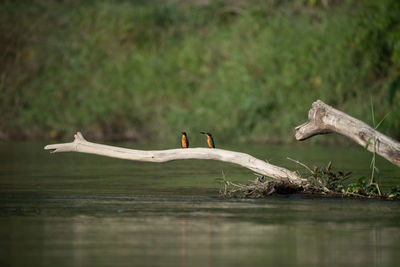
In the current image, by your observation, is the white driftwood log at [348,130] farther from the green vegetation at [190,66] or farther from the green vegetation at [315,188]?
the green vegetation at [190,66]

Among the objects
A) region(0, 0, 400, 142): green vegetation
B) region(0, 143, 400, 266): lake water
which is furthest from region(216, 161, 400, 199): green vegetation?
region(0, 0, 400, 142): green vegetation

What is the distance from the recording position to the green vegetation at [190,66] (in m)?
24.7

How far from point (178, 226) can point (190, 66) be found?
2065 centimetres

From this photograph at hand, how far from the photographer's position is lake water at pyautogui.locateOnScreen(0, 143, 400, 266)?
629 cm

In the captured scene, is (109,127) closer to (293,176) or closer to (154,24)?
(154,24)

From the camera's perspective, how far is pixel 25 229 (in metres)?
7.80

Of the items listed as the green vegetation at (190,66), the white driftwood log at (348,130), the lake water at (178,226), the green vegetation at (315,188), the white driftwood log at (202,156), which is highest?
the green vegetation at (190,66)

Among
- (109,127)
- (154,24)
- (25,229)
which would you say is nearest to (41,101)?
(109,127)

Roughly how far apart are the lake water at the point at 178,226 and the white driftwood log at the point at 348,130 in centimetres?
65

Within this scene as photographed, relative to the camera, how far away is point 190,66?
93.2 feet

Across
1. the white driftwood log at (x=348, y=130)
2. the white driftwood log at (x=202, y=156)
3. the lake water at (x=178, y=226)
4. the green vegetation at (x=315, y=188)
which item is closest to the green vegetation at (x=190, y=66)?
the lake water at (x=178, y=226)

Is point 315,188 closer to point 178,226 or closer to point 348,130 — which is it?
point 348,130

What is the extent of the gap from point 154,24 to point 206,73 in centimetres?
430

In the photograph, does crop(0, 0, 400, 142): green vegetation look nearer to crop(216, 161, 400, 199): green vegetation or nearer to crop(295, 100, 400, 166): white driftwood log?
crop(216, 161, 400, 199): green vegetation
